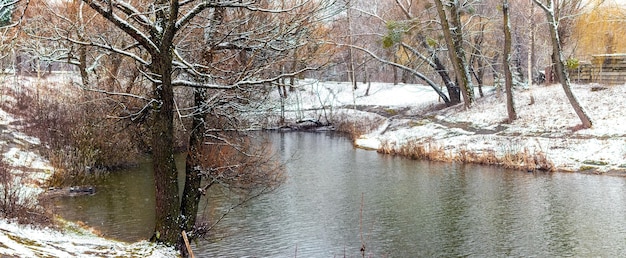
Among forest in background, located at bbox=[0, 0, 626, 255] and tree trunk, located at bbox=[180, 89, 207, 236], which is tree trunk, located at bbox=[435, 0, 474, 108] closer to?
forest in background, located at bbox=[0, 0, 626, 255]

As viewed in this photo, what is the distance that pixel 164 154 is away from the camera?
8547 mm

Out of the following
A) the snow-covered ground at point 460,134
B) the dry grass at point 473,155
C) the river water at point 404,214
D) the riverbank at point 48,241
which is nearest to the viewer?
the riverbank at point 48,241

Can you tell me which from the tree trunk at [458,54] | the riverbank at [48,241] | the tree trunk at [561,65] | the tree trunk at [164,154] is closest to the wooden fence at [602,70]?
the tree trunk at [458,54]

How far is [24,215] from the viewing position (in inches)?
342

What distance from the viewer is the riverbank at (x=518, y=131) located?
19.3 meters

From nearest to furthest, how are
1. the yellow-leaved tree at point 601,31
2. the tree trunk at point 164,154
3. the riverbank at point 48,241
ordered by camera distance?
the riverbank at point 48,241 → the tree trunk at point 164,154 → the yellow-leaved tree at point 601,31

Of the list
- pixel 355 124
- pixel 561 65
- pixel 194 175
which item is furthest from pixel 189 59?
pixel 355 124

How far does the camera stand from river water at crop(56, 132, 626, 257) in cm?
1091

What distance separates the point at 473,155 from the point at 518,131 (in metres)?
3.56

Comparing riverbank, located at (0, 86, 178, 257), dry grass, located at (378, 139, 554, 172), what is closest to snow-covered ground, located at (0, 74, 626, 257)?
riverbank, located at (0, 86, 178, 257)

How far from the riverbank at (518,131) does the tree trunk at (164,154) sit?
22.5ft

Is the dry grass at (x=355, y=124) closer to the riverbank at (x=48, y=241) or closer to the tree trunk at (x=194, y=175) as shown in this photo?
the tree trunk at (x=194, y=175)

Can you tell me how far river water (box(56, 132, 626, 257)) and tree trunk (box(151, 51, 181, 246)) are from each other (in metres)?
1.72

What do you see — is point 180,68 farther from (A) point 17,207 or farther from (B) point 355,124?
(B) point 355,124
